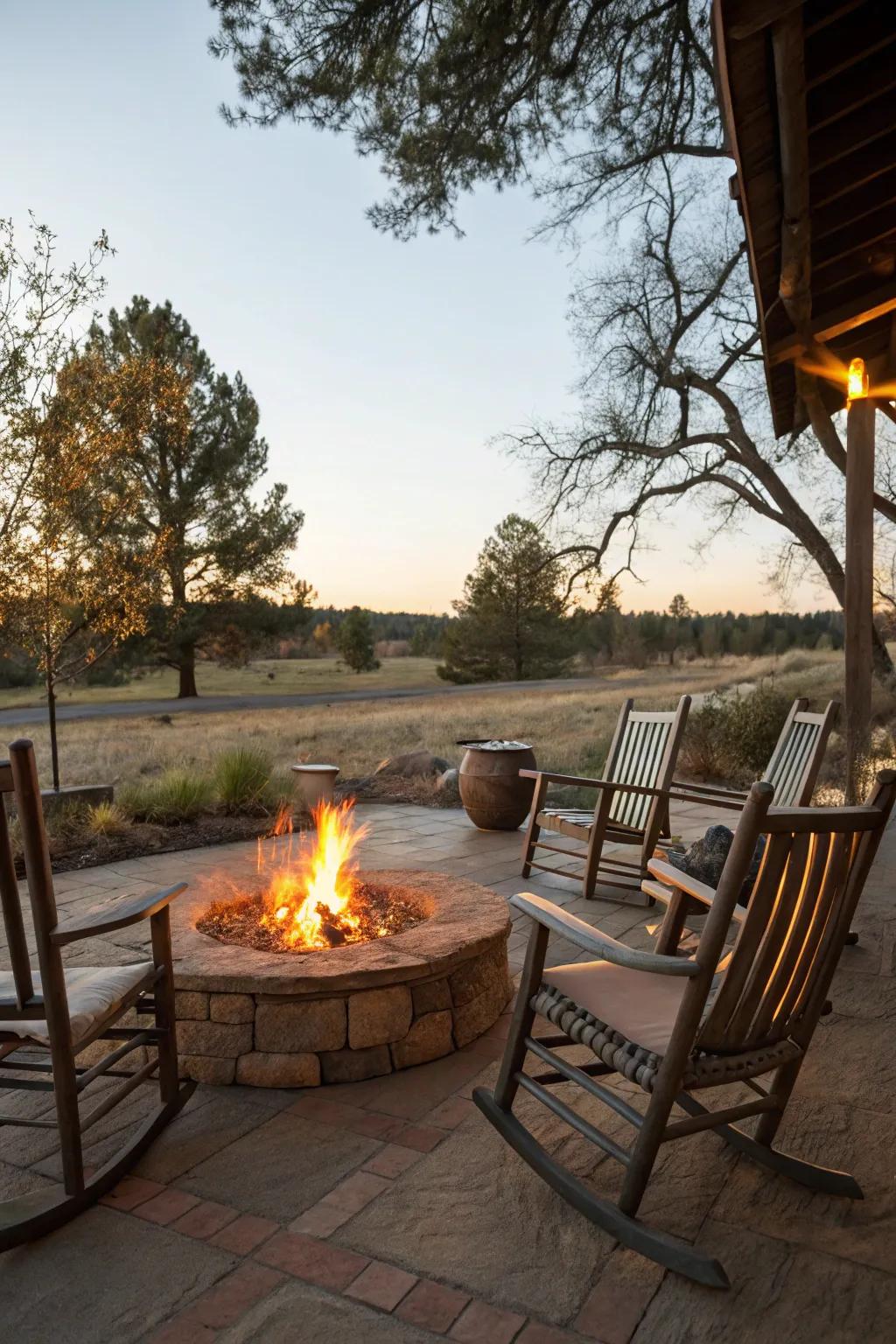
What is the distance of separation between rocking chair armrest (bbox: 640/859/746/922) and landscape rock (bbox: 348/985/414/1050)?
2.44ft

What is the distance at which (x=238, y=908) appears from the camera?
123 inches

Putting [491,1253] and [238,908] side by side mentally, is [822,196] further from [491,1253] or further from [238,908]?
[491,1253]

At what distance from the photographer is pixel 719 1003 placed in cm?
167

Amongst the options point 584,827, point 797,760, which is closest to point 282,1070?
point 584,827

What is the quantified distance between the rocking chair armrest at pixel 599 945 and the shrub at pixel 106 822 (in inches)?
154

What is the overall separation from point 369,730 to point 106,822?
866 centimetres

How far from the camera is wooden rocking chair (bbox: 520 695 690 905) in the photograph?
408 cm

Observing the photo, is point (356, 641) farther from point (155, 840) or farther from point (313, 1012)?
point (313, 1012)

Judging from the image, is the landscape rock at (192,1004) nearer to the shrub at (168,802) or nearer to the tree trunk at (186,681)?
the shrub at (168,802)

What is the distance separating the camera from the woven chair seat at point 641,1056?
66.9 inches

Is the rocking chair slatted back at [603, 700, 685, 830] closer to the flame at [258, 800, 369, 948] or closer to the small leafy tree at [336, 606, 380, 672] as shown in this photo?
the flame at [258, 800, 369, 948]

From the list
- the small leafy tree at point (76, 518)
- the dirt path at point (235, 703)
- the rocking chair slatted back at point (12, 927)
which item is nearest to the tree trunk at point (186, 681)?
the dirt path at point (235, 703)

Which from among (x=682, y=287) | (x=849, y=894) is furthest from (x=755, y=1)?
(x=682, y=287)

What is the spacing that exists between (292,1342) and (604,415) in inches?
485
